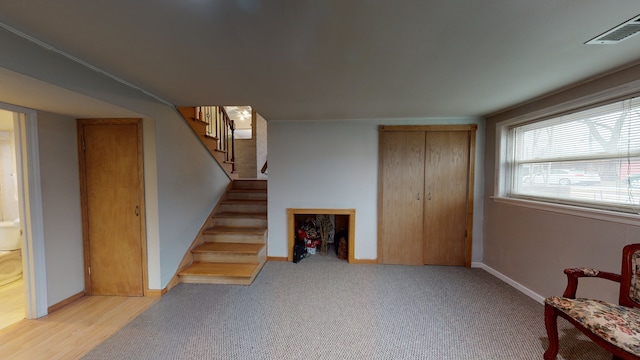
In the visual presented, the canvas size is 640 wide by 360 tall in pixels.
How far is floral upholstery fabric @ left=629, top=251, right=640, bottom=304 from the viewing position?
1.48 meters

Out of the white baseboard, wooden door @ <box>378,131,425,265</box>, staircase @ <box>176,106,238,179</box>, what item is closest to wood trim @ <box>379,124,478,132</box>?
wooden door @ <box>378,131,425,265</box>

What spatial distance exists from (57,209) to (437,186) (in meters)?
4.30

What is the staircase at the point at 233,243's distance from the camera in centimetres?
275

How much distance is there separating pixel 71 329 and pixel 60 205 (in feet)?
3.73

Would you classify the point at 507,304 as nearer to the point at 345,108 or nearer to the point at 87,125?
the point at 345,108

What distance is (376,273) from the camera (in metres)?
3.02

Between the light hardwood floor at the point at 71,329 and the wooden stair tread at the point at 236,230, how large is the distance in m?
1.03

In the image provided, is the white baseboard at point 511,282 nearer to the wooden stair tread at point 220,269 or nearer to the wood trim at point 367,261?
the wood trim at point 367,261

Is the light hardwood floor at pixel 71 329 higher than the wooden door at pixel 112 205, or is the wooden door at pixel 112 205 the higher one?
the wooden door at pixel 112 205

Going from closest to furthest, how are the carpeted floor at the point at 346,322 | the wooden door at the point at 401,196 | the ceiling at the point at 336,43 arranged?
the ceiling at the point at 336,43, the carpeted floor at the point at 346,322, the wooden door at the point at 401,196

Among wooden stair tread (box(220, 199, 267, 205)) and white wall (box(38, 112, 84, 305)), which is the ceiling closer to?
white wall (box(38, 112, 84, 305))

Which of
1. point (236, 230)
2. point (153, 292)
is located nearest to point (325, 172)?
point (236, 230)

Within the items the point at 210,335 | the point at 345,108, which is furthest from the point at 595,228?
the point at 210,335

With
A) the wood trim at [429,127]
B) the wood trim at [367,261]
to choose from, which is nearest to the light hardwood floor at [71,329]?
the wood trim at [367,261]
